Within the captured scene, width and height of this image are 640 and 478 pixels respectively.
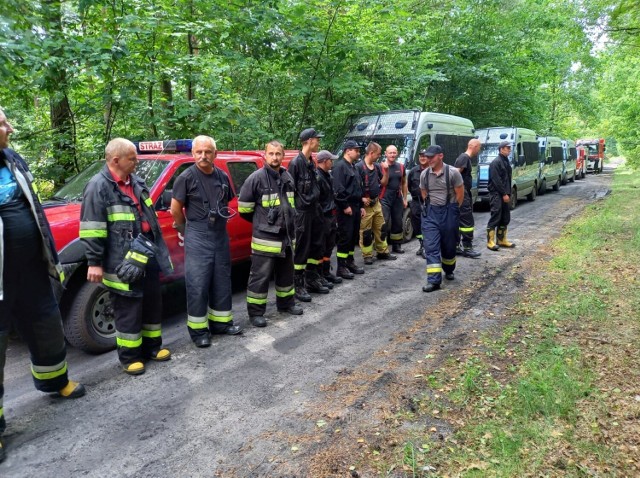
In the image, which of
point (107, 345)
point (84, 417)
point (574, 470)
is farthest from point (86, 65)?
point (574, 470)

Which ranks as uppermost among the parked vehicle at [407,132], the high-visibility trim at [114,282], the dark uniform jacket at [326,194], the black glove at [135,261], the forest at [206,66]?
the forest at [206,66]

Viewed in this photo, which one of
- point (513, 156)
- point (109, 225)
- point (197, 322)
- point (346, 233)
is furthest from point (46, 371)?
point (513, 156)

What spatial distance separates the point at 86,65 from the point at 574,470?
6.98 metres

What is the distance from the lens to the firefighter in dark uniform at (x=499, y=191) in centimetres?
848

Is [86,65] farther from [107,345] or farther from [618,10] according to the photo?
[618,10]

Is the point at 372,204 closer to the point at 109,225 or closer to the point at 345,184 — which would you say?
the point at 345,184

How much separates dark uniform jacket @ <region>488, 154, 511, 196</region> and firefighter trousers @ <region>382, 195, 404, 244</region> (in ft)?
5.87

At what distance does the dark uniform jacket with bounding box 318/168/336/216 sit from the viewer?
A: 614 centimetres

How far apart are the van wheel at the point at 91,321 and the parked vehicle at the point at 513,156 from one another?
10883 millimetres

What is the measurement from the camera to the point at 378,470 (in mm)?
2662

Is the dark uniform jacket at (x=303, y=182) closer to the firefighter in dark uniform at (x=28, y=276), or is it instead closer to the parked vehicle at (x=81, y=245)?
the parked vehicle at (x=81, y=245)

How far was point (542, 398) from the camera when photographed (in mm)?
3291

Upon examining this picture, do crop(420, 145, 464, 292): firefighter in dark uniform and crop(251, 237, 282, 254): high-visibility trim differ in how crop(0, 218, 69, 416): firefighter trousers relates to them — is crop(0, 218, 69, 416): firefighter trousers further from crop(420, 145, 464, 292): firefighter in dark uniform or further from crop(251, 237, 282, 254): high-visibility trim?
crop(420, 145, 464, 292): firefighter in dark uniform

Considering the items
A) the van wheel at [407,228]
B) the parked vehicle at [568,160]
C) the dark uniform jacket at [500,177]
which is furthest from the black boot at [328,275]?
the parked vehicle at [568,160]
